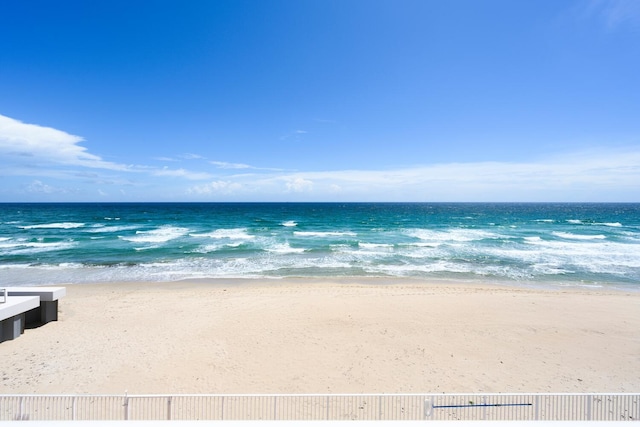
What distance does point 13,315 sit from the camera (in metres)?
8.43

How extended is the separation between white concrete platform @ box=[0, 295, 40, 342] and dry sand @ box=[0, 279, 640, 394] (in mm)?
258

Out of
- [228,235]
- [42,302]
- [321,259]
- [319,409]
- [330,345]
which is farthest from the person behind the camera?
[228,235]

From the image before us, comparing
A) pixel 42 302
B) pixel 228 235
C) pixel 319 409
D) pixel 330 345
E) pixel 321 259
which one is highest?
pixel 42 302

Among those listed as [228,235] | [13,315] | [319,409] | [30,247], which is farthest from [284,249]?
[30,247]

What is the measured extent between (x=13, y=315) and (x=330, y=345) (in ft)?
28.3

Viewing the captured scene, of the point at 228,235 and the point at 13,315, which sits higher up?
the point at 13,315

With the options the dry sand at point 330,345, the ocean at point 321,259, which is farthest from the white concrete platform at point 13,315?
the ocean at point 321,259

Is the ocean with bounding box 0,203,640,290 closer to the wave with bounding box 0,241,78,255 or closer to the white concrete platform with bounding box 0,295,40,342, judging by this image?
the wave with bounding box 0,241,78,255

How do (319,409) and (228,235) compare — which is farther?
(228,235)

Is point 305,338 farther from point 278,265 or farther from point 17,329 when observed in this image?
point 278,265

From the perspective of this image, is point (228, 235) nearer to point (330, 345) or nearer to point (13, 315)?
point (13, 315)

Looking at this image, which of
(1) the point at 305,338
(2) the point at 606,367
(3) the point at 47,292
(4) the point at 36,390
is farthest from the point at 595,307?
(3) the point at 47,292

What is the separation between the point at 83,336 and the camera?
9.06m

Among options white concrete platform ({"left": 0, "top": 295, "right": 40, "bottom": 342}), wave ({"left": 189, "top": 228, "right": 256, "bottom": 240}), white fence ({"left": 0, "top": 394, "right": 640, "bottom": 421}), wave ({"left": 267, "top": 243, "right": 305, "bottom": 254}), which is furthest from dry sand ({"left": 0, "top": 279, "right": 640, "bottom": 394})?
wave ({"left": 189, "top": 228, "right": 256, "bottom": 240})
